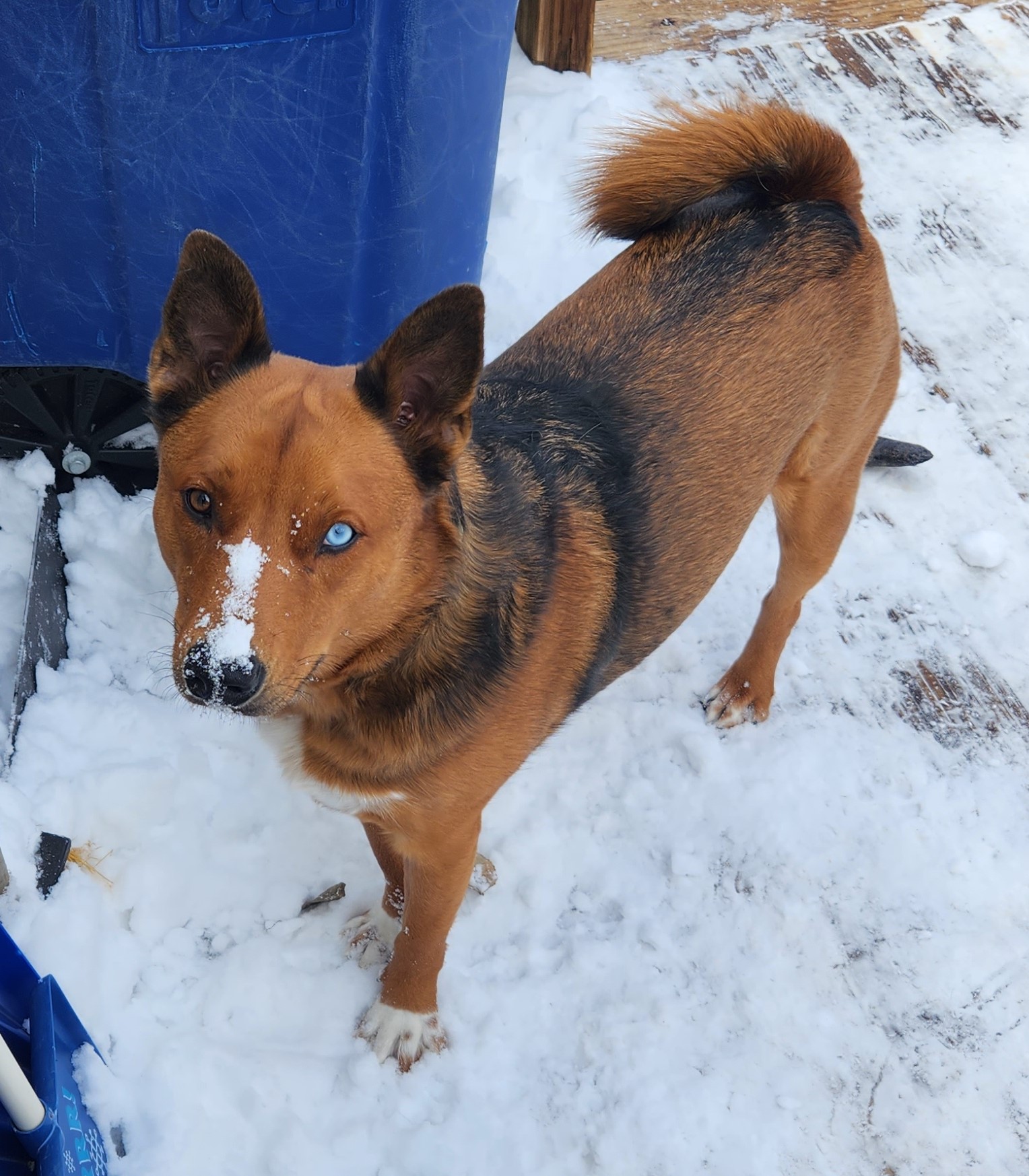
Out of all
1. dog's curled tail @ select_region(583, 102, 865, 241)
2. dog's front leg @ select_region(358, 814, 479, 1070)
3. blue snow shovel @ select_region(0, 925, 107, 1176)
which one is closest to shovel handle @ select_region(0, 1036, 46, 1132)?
blue snow shovel @ select_region(0, 925, 107, 1176)

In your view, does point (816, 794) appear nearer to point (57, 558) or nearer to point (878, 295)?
point (878, 295)

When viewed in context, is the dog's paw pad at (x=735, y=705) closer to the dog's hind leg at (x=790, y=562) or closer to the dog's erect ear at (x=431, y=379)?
the dog's hind leg at (x=790, y=562)

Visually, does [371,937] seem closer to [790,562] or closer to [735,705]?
[735,705]

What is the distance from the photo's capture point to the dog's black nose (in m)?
1.67

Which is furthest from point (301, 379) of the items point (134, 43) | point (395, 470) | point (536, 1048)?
point (536, 1048)

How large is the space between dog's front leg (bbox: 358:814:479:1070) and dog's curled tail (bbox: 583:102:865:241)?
1.49 m

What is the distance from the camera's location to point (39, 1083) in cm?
201

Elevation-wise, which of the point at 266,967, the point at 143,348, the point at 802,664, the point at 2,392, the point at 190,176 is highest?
the point at 190,176

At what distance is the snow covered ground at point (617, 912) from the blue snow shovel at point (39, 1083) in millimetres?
142

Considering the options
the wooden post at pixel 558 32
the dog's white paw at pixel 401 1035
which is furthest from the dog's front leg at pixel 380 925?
the wooden post at pixel 558 32

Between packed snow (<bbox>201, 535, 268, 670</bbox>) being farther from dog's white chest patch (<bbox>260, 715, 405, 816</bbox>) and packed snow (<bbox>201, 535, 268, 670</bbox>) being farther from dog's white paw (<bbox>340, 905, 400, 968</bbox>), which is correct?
dog's white paw (<bbox>340, 905, 400, 968</bbox>)

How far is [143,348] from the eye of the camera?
3.14 m

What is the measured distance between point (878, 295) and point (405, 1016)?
206 cm

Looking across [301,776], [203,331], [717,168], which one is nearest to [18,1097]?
[301,776]
